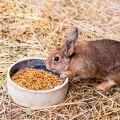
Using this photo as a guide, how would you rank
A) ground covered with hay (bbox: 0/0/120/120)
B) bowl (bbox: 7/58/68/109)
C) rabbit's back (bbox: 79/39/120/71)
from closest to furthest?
1. bowl (bbox: 7/58/68/109)
2. ground covered with hay (bbox: 0/0/120/120)
3. rabbit's back (bbox: 79/39/120/71)

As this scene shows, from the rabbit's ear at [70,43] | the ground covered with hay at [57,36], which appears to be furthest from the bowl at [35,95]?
the rabbit's ear at [70,43]

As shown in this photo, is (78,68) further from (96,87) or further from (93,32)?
(93,32)

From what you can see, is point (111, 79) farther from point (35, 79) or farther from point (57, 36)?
point (57, 36)

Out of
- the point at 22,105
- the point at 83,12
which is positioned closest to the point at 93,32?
the point at 83,12

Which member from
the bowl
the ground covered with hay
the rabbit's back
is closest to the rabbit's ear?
the rabbit's back

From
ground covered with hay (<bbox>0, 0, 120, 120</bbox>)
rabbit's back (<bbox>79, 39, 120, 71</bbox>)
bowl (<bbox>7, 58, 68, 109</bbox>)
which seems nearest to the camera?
bowl (<bbox>7, 58, 68, 109</bbox>)

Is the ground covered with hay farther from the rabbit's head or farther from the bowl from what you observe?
the rabbit's head

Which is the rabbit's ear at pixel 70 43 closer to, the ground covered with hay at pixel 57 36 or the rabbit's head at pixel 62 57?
the rabbit's head at pixel 62 57
